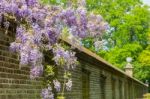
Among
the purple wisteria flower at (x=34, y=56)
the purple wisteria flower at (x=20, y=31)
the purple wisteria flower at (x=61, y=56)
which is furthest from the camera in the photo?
the purple wisteria flower at (x=61, y=56)

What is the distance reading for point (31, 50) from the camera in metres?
8.60

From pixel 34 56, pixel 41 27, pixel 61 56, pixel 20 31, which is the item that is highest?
pixel 41 27

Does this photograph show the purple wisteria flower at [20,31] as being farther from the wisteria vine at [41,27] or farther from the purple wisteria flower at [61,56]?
the purple wisteria flower at [61,56]

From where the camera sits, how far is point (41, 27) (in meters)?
9.09

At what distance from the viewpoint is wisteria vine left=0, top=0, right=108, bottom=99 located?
864cm

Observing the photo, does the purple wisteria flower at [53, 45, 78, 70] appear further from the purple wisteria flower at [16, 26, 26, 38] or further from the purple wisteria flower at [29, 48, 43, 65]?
the purple wisteria flower at [16, 26, 26, 38]

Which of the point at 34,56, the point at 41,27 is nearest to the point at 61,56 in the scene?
the point at 41,27

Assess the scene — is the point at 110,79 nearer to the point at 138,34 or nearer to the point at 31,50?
the point at 31,50

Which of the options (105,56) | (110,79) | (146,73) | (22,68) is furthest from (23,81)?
(146,73)

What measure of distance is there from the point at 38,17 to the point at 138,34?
5092 cm

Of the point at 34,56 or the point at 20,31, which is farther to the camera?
the point at 20,31

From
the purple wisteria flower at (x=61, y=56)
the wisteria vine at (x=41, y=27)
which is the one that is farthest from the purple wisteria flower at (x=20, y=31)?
the purple wisteria flower at (x=61, y=56)

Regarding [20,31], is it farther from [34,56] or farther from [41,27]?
[34,56]

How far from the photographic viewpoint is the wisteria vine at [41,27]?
8.64 metres
